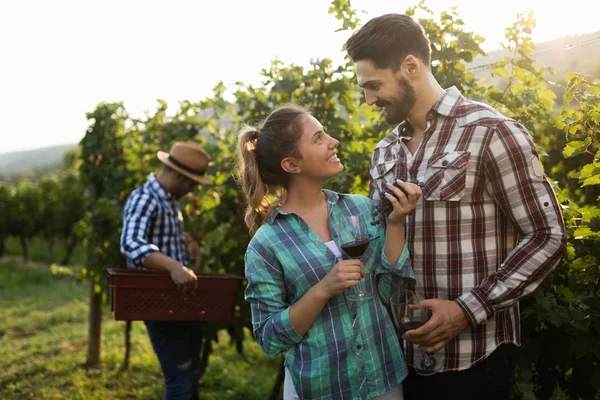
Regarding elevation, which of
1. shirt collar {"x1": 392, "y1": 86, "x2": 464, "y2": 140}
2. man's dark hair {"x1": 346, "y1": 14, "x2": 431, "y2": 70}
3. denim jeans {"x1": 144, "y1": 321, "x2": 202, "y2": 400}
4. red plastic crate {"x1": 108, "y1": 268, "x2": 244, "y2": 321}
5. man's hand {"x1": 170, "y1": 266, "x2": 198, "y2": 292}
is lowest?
denim jeans {"x1": 144, "y1": 321, "x2": 202, "y2": 400}

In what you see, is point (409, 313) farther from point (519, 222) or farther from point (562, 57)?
point (562, 57)

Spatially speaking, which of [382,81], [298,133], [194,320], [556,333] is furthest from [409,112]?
[194,320]

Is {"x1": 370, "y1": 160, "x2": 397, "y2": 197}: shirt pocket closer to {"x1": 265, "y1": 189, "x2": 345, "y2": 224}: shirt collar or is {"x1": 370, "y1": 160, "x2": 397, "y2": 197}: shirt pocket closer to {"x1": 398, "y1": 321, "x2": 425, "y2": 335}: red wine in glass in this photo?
{"x1": 265, "y1": 189, "x2": 345, "y2": 224}: shirt collar

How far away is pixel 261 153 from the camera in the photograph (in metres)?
2.45

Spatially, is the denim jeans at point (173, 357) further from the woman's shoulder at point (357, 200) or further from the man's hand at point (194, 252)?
the woman's shoulder at point (357, 200)

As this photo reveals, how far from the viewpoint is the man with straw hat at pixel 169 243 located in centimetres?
374

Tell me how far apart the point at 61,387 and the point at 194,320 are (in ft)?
10.2

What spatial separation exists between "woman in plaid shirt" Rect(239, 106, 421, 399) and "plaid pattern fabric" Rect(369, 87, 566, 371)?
128mm

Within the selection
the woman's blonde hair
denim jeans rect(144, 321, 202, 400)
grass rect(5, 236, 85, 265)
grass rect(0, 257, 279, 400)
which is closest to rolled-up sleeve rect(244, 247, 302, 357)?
the woman's blonde hair

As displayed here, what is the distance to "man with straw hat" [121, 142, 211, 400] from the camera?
12.3 ft

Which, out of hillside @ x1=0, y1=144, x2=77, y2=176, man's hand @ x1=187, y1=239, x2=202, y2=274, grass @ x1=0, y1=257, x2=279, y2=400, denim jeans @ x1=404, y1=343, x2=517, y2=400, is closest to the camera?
denim jeans @ x1=404, y1=343, x2=517, y2=400

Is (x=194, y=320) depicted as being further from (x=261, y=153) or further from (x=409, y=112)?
(x=409, y=112)

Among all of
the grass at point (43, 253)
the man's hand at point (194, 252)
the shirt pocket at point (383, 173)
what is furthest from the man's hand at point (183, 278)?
the grass at point (43, 253)

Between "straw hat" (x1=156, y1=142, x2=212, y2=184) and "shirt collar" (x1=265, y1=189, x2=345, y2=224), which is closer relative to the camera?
"shirt collar" (x1=265, y1=189, x2=345, y2=224)
